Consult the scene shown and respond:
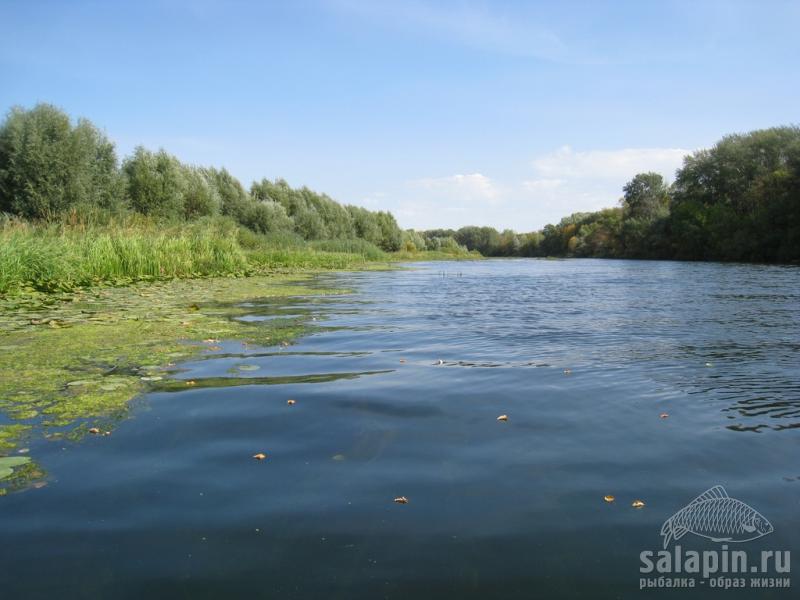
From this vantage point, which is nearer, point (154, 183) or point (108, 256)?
point (108, 256)

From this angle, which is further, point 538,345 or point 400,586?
→ point 538,345

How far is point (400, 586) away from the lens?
2.14m

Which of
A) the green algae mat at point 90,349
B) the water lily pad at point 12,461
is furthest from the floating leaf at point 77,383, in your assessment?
the water lily pad at point 12,461

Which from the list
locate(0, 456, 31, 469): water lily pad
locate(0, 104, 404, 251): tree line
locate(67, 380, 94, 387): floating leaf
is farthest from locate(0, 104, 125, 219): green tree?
locate(0, 456, 31, 469): water lily pad

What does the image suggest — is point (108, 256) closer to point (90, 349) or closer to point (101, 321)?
point (101, 321)

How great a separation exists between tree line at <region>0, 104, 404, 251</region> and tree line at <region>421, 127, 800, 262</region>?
1394 inches

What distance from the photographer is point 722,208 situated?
55281mm

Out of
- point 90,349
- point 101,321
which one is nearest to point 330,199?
point 101,321

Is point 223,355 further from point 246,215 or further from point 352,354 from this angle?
point 246,215

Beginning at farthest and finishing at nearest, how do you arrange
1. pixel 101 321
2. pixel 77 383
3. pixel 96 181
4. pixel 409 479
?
pixel 96 181 < pixel 101 321 < pixel 77 383 < pixel 409 479

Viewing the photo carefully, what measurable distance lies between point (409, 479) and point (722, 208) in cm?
6109

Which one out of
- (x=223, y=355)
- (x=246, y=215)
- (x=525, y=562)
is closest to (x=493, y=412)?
(x=525, y=562)

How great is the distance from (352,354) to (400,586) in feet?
15.3

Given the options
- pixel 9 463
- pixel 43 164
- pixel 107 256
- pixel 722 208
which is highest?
pixel 43 164
